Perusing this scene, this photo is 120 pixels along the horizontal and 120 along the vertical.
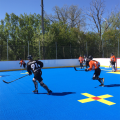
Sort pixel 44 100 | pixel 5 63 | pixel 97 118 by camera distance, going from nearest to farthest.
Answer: pixel 97 118, pixel 44 100, pixel 5 63

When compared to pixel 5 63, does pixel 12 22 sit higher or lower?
higher

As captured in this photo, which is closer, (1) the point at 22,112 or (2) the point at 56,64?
(1) the point at 22,112

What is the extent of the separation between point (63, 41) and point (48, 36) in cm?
551

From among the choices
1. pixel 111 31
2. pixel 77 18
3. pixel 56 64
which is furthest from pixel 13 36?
pixel 111 31

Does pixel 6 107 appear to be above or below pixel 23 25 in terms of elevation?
below

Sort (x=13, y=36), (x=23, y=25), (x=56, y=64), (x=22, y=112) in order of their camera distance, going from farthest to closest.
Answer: (x=23, y=25), (x=13, y=36), (x=56, y=64), (x=22, y=112)

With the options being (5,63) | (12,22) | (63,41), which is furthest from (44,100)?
(12,22)

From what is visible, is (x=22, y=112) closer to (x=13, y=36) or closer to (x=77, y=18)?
(x=13, y=36)

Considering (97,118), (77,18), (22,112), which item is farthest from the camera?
(77,18)

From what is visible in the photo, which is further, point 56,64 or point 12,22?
point 12,22

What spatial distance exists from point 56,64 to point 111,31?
17.1 m

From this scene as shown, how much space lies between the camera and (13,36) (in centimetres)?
2697

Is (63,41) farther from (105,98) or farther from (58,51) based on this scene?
(105,98)

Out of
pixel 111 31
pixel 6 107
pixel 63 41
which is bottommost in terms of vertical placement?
pixel 6 107
